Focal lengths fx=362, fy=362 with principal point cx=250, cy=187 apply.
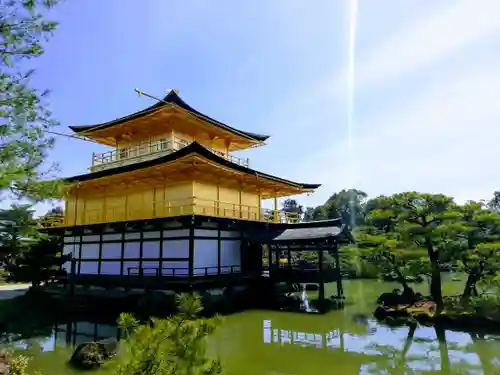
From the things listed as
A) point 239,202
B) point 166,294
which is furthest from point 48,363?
point 239,202

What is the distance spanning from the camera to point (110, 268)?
18031 millimetres

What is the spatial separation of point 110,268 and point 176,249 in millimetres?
4556

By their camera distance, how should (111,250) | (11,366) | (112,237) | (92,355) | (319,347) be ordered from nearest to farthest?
1. (11,366)
2. (92,355)
3. (319,347)
4. (111,250)
5. (112,237)

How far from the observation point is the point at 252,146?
79.0 ft

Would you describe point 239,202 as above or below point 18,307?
above

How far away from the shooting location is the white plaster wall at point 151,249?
16438mm

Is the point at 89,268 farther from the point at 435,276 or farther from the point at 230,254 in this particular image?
the point at 435,276

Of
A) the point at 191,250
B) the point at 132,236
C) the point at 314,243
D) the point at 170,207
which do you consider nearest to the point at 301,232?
the point at 314,243

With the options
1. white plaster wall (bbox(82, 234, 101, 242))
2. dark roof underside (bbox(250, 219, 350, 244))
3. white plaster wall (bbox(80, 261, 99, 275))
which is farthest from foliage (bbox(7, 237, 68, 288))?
dark roof underside (bbox(250, 219, 350, 244))

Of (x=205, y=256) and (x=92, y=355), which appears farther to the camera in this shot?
(x=205, y=256)

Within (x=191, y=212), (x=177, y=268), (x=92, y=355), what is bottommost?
(x=92, y=355)

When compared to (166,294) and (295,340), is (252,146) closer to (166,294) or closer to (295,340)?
(166,294)

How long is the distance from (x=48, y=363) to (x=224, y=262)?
8.84 metres

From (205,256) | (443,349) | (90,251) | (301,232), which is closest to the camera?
(443,349)
